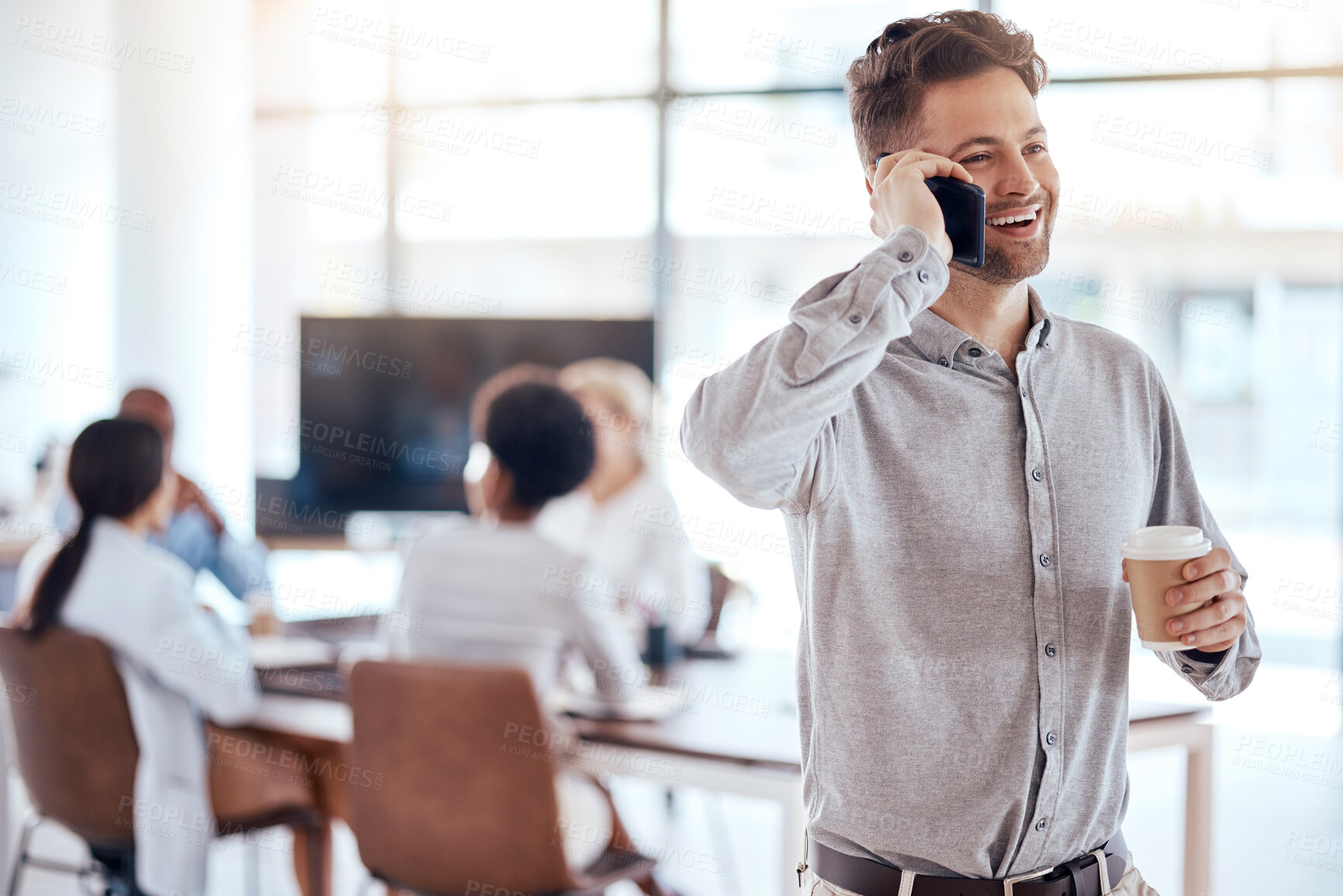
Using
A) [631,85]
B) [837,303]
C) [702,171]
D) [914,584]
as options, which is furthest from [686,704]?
[631,85]

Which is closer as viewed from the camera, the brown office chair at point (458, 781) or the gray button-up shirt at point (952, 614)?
the gray button-up shirt at point (952, 614)

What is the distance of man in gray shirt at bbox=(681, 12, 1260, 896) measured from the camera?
1.12 metres

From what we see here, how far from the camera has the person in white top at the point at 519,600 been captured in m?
2.34

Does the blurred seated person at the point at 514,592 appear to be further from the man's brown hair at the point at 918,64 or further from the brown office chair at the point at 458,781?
the man's brown hair at the point at 918,64

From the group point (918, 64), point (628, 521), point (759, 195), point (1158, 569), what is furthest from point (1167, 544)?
point (759, 195)

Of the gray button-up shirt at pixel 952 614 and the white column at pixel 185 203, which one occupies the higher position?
the white column at pixel 185 203

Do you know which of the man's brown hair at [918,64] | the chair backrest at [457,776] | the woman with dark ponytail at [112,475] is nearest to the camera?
the man's brown hair at [918,64]

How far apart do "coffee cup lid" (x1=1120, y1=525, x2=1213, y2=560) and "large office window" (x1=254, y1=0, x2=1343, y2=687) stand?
10.4 feet

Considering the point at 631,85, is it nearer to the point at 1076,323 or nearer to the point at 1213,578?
the point at 1076,323

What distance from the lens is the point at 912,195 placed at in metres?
1.13

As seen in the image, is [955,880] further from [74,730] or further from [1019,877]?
[74,730]

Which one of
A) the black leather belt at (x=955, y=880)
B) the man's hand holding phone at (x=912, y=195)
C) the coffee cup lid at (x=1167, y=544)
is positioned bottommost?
the black leather belt at (x=955, y=880)

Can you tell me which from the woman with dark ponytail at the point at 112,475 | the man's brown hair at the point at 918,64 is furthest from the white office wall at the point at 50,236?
the man's brown hair at the point at 918,64

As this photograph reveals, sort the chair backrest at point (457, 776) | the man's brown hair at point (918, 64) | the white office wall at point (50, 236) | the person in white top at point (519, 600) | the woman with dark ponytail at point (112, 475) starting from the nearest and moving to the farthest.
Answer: the man's brown hair at point (918, 64)
the chair backrest at point (457, 776)
the person in white top at point (519, 600)
the woman with dark ponytail at point (112, 475)
the white office wall at point (50, 236)
